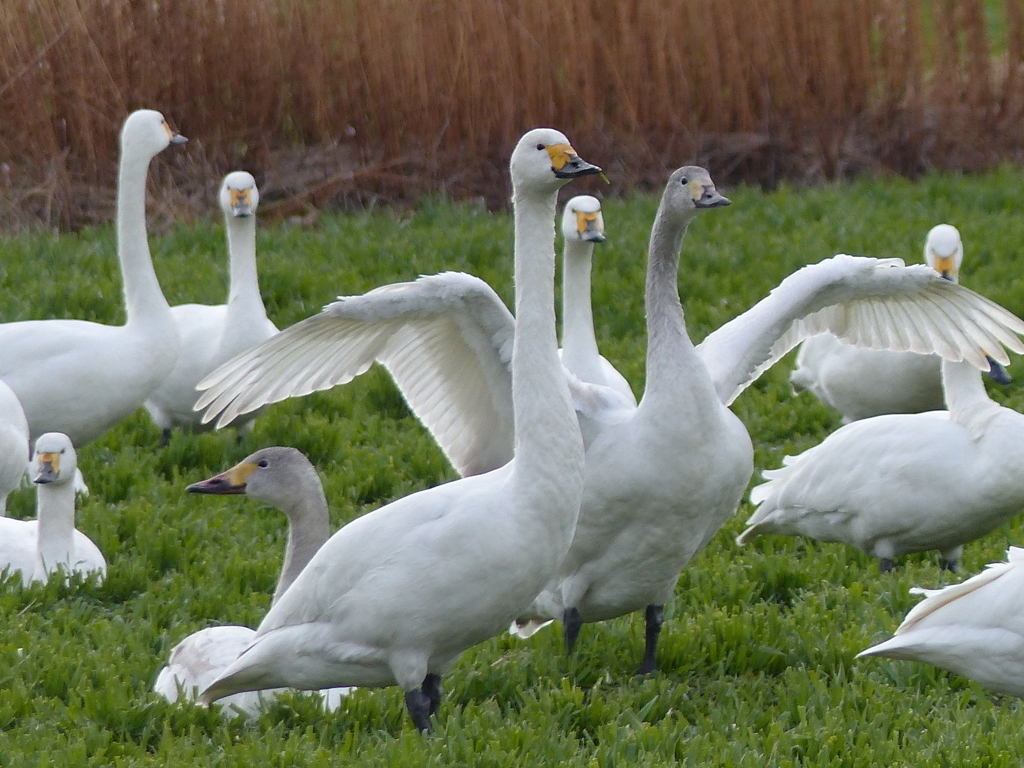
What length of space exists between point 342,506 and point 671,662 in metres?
2.07

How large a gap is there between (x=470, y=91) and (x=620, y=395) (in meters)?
7.10

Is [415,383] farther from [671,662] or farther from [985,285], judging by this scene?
[985,285]

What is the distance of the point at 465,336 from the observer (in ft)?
15.8

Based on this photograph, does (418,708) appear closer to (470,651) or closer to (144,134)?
(470,651)

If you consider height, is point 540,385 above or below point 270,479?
above

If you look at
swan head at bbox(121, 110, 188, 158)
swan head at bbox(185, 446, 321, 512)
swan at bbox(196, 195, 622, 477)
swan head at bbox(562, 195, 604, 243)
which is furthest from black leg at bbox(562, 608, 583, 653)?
swan head at bbox(121, 110, 188, 158)

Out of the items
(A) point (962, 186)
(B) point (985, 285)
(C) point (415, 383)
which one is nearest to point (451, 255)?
(B) point (985, 285)

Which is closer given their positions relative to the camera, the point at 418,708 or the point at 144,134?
the point at 418,708

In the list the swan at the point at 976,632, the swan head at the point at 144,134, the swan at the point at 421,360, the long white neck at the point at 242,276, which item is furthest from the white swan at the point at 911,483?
the swan head at the point at 144,134

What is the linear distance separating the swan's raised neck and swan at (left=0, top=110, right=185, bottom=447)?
1.82m

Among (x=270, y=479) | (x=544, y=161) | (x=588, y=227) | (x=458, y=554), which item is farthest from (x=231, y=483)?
(x=588, y=227)

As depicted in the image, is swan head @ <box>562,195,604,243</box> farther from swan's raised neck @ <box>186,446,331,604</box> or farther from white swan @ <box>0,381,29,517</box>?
white swan @ <box>0,381,29,517</box>

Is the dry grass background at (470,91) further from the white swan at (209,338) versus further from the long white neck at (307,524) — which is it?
the long white neck at (307,524)

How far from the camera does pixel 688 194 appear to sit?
15.8 ft
